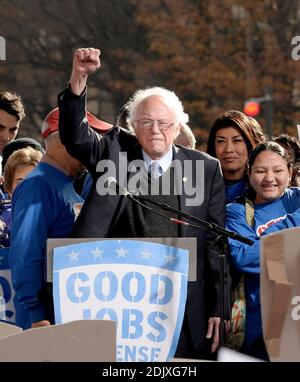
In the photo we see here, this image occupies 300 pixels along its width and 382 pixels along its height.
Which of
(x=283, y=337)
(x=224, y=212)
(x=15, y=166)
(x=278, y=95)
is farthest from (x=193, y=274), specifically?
(x=278, y=95)

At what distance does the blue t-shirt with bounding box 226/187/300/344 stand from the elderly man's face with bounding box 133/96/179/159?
17.2 inches

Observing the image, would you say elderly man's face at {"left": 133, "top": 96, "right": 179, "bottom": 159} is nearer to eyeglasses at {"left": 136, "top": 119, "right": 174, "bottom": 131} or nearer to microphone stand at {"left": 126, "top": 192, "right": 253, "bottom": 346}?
eyeglasses at {"left": 136, "top": 119, "right": 174, "bottom": 131}

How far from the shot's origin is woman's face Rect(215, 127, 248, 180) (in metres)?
5.75

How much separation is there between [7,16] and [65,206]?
1968 cm

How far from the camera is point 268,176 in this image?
531cm

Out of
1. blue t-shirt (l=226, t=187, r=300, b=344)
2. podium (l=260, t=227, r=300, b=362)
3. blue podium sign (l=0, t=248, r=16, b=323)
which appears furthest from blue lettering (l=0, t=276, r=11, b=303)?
podium (l=260, t=227, r=300, b=362)

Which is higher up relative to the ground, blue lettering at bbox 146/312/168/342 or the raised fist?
the raised fist

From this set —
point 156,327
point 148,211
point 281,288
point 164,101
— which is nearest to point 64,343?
point 281,288

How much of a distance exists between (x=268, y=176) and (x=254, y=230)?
0.84 ft

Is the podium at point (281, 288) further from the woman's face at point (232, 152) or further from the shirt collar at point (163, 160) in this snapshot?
the woman's face at point (232, 152)

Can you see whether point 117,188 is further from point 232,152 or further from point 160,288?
point 232,152

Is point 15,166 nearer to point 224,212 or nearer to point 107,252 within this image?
point 224,212

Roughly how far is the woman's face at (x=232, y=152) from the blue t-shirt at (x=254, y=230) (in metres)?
0.42

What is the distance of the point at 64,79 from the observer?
2461cm
